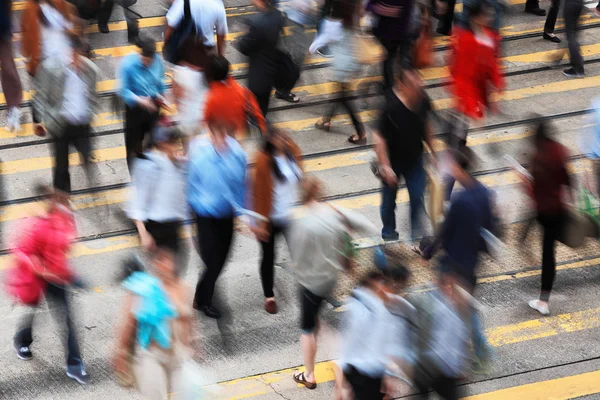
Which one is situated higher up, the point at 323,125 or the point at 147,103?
the point at 147,103

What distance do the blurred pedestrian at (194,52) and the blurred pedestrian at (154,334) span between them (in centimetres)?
290

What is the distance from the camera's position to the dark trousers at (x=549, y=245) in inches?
329

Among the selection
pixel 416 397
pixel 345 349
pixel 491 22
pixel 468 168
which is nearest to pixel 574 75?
pixel 491 22

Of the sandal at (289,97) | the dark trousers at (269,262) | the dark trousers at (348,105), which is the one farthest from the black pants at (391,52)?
the dark trousers at (269,262)

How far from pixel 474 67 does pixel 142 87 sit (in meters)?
3.17

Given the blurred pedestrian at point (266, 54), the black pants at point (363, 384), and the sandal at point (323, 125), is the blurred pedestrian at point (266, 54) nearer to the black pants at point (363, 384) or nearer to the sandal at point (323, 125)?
the sandal at point (323, 125)

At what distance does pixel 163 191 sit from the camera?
803cm

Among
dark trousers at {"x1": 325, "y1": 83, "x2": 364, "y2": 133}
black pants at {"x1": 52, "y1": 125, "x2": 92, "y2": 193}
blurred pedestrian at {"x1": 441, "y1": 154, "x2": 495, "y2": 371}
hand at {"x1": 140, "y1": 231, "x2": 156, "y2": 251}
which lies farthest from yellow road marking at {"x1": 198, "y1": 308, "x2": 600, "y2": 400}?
dark trousers at {"x1": 325, "y1": 83, "x2": 364, "y2": 133}

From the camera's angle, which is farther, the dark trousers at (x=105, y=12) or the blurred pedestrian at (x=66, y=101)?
the dark trousers at (x=105, y=12)

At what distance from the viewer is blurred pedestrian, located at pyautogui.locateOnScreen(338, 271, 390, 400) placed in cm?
641

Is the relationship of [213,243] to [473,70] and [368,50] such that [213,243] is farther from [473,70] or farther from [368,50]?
[368,50]

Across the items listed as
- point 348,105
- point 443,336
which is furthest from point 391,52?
point 443,336

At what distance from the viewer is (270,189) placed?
312 inches

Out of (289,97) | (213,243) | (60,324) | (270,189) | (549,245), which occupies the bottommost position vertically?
(289,97)
